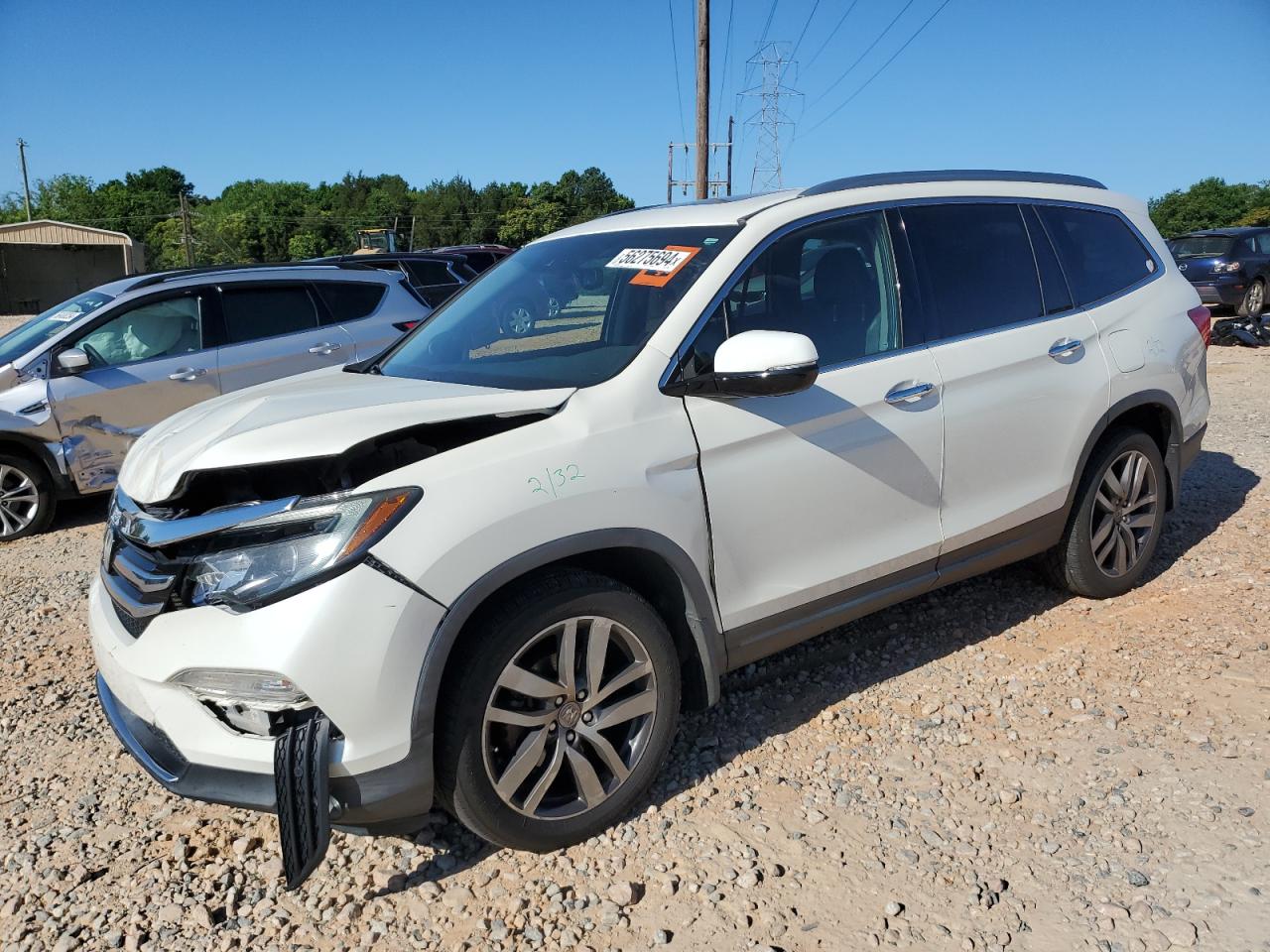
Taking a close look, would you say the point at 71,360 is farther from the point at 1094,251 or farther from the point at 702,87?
the point at 702,87

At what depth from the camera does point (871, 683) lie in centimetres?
390

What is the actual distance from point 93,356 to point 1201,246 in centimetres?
1850

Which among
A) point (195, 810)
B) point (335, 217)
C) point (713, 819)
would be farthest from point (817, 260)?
point (335, 217)

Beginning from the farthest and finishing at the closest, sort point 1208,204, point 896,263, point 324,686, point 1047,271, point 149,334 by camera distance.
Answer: point 1208,204
point 149,334
point 1047,271
point 896,263
point 324,686

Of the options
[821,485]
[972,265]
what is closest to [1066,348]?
[972,265]

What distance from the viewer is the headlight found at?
7.77ft

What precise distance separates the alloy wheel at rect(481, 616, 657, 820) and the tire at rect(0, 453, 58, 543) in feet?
18.3

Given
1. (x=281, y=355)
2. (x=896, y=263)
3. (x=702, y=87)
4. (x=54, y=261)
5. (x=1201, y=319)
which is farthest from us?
(x=54, y=261)

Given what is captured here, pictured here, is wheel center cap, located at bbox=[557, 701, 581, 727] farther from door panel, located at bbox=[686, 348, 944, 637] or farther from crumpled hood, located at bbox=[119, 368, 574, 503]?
crumpled hood, located at bbox=[119, 368, 574, 503]

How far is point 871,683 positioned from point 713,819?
1.16 meters

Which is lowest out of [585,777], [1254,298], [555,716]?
[585,777]

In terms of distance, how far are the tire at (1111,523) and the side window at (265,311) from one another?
229 inches

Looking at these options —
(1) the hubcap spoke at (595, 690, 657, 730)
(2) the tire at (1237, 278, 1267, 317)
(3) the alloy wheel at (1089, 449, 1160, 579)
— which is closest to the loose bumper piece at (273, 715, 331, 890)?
(1) the hubcap spoke at (595, 690, 657, 730)

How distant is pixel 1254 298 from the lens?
1723 centimetres
